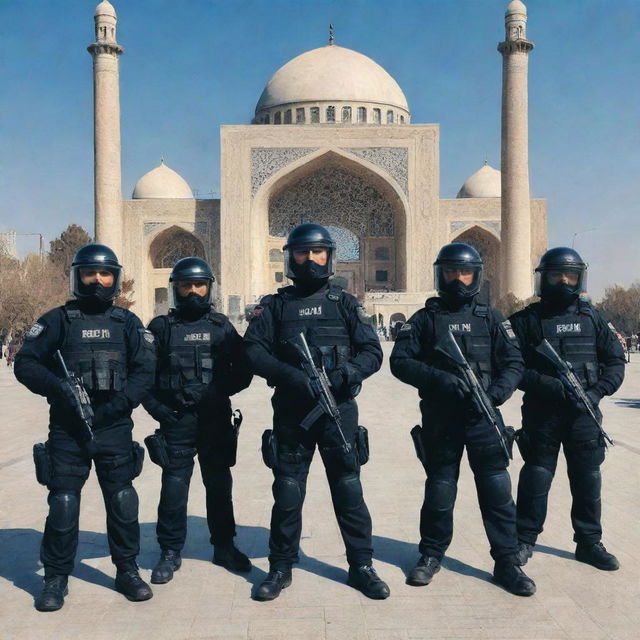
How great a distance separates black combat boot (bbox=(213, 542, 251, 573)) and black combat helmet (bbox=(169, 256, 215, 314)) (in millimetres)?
1196

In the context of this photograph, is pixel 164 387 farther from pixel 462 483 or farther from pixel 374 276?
pixel 374 276

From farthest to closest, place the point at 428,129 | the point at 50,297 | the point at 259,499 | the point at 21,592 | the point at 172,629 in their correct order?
the point at 428,129 → the point at 50,297 → the point at 259,499 → the point at 21,592 → the point at 172,629

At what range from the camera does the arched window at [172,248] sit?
37500 mm

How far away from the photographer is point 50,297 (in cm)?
2633

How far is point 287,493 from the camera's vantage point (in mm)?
3523

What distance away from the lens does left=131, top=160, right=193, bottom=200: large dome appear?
141 ft

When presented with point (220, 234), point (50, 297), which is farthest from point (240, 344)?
point (220, 234)

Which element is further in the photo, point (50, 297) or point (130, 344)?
point (50, 297)

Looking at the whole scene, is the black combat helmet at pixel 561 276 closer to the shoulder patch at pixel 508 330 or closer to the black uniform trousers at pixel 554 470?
the shoulder patch at pixel 508 330

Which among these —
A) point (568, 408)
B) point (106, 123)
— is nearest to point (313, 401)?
point (568, 408)

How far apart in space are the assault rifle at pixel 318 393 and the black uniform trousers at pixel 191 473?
59 cm

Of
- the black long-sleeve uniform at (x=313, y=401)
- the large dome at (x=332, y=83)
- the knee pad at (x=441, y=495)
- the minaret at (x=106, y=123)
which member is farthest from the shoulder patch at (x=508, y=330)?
the large dome at (x=332, y=83)

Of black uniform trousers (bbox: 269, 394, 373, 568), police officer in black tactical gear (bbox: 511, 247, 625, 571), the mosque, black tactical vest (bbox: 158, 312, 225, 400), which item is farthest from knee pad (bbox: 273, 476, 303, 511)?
the mosque

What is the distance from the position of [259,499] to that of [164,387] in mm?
1696
